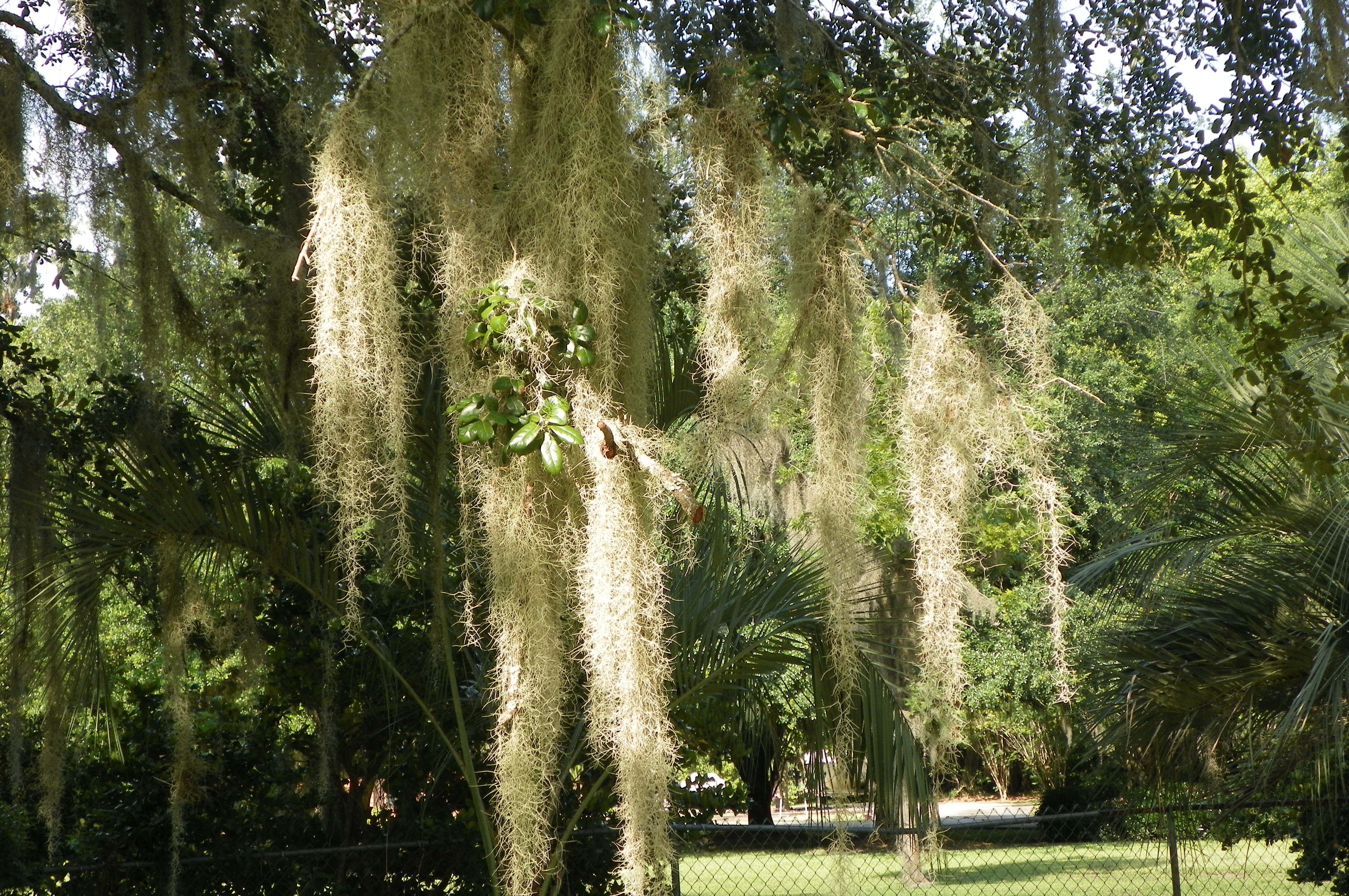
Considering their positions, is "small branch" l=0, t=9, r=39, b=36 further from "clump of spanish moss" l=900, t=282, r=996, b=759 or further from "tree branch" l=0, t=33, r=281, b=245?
"clump of spanish moss" l=900, t=282, r=996, b=759

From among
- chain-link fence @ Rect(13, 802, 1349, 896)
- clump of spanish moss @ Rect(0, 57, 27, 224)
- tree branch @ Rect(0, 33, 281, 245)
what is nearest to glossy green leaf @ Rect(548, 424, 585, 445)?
chain-link fence @ Rect(13, 802, 1349, 896)

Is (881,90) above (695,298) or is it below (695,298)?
above

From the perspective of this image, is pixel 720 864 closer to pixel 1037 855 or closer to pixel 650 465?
pixel 650 465

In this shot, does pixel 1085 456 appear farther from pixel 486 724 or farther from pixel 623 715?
pixel 623 715

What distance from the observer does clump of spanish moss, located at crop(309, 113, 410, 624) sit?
2.17 metres

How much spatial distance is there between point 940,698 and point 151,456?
2321mm

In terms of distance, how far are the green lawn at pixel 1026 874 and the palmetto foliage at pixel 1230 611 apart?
2.23 meters

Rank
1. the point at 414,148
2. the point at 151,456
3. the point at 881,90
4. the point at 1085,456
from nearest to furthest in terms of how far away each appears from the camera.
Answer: the point at 414,148 → the point at 151,456 → the point at 881,90 → the point at 1085,456

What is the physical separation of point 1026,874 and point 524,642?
8.04 m

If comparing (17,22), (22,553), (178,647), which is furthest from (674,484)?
(17,22)

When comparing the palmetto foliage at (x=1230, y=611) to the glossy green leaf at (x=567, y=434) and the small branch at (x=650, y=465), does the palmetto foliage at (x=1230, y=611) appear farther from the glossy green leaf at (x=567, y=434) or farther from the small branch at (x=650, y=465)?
the glossy green leaf at (x=567, y=434)

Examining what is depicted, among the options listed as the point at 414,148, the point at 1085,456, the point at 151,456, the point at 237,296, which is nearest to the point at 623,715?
the point at 414,148

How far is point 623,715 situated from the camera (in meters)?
2.03

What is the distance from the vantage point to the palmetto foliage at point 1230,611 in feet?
13.1
